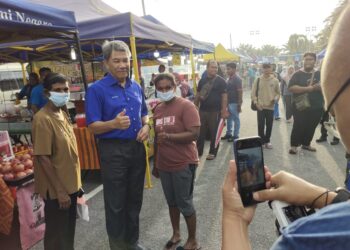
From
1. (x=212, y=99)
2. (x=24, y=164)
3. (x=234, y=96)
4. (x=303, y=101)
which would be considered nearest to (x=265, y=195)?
(x=24, y=164)

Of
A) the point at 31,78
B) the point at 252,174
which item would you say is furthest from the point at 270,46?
the point at 252,174

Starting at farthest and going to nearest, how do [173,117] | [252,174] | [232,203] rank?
[173,117] → [252,174] → [232,203]

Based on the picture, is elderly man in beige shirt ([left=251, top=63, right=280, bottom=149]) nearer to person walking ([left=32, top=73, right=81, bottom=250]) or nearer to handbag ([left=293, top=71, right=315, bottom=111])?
handbag ([left=293, top=71, right=315, bottom=111])

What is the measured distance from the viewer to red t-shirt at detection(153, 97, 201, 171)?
2.92 m

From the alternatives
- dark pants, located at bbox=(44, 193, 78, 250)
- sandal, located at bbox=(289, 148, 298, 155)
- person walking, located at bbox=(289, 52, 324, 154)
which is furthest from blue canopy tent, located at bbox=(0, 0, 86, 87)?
sandal, located at bbox=(289, 148, 298, 155)

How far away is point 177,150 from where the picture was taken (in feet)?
9.61

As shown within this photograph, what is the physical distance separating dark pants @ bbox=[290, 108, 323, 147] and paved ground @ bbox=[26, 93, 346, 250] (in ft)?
1.04

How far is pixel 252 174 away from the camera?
1.13 m

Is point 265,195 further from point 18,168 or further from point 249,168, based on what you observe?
point 18,168

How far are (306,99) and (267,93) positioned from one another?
1025 millimetres

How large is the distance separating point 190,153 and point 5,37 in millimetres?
3038

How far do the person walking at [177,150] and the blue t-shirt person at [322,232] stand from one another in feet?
7.70

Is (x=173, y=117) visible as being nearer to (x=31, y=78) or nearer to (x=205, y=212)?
(x=205, y=212)

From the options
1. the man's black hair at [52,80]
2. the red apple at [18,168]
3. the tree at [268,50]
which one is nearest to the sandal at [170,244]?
the red apple at [18,168]
